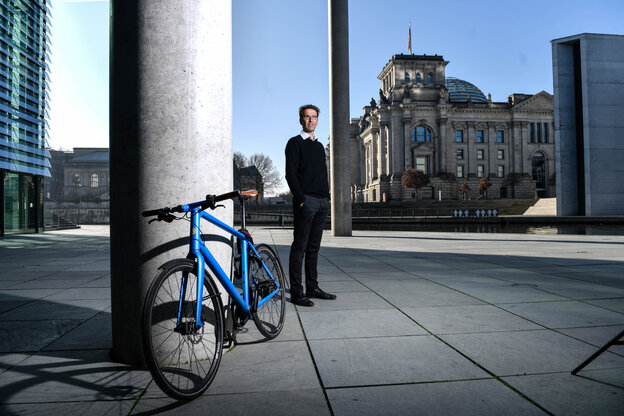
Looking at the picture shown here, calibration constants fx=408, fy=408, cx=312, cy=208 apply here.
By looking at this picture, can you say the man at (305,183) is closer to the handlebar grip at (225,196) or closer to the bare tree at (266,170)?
the handlebar grip at (225,196)

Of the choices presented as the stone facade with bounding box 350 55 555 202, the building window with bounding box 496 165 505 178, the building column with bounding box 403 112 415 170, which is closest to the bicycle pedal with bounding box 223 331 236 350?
the stone facade with bounding box 350 55 555 202

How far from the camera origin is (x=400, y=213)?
5297cm

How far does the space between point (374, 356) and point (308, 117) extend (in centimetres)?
264

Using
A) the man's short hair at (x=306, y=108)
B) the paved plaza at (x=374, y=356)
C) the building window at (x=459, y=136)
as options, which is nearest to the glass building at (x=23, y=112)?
the paved plaza at (x=374, y=356)

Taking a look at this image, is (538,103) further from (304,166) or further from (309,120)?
(304,166)

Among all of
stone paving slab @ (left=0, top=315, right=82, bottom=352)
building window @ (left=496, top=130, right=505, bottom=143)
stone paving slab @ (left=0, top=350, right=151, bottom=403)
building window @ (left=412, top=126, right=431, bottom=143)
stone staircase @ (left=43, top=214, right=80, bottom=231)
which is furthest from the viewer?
building window @ (left=496, top=130, right=505, bottom=143)

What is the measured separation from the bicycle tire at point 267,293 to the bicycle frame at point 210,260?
54 millimetres

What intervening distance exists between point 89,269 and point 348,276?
15.3 ft

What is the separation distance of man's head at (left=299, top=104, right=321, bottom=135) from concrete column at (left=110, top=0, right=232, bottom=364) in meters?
1.71

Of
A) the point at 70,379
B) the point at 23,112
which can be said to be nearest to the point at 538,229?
the point at 70,379

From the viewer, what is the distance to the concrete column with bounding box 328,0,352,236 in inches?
582

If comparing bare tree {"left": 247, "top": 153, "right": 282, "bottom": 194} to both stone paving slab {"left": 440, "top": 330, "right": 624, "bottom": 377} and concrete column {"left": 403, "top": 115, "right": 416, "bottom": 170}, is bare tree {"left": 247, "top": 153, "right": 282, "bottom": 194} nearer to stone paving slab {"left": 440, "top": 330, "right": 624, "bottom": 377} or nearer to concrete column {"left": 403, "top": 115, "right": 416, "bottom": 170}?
concrete column {"left": 403, "top": 115, "right": 416, "bottom": 170}

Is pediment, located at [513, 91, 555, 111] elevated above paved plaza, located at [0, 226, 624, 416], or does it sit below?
above

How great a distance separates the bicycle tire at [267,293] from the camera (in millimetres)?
3281
